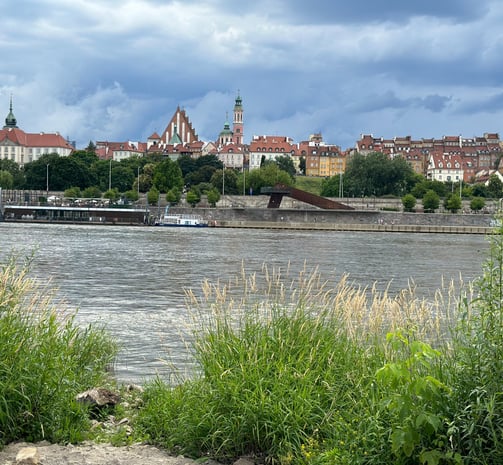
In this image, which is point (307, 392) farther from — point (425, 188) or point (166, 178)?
point (425, 188)

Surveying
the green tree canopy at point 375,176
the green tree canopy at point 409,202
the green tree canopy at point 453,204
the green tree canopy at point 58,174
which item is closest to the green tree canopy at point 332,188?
the green tree canopy at point 375,176

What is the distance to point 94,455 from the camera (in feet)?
21.5

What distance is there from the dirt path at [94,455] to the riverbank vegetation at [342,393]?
0.24m

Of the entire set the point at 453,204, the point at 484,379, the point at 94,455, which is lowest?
the point at 94,455

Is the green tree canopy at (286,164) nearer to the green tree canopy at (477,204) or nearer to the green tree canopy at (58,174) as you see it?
the green tree canopy at (58,174)

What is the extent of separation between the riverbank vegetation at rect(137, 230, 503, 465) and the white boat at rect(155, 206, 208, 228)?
95.6 metres

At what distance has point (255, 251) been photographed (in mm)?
46125

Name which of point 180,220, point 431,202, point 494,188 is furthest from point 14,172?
point 494,188

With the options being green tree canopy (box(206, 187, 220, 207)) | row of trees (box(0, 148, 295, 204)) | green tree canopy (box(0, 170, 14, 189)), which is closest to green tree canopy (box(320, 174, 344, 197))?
row of trees (box(0, 148, 295, 204))

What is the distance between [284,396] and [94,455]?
1.64 m

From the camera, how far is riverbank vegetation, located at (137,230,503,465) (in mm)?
5543

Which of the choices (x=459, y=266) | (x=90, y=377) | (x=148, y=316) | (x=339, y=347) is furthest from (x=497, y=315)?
(x=459, y=266)

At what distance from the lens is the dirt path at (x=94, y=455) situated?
6335mm

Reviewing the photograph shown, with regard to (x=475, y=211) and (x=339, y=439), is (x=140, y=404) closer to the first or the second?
(x=339, y=439)
